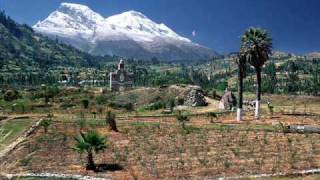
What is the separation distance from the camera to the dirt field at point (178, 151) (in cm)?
4394

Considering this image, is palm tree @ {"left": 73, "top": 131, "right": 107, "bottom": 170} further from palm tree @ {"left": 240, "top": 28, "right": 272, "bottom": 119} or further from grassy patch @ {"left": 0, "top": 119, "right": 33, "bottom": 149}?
palm tree @ {"left": 240, "top": 28, "right": 272, "bottom": 119}

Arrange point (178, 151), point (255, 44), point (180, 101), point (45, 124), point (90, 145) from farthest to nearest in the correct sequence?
point (180, 101) < point (255, 44) < point (45, 124) < point (178, 151) < point (90, 145)

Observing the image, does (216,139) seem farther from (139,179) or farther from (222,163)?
(139,179)

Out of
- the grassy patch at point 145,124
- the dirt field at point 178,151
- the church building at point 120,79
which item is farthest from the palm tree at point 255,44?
the church building at point 120,79

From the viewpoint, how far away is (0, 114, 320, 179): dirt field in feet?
144

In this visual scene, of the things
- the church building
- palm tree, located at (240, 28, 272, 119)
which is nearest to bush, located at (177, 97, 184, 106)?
palm tree, located at (240, 28, 272, 119)

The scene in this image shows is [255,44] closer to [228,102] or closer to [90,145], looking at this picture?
[228,102]

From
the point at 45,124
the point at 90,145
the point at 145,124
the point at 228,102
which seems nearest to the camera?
the point at 90,145

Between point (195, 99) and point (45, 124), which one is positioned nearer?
point (45, 124)

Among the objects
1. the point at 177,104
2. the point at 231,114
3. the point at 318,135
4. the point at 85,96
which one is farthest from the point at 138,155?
the point at 85,96

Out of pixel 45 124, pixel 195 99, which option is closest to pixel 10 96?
pixel 195 99

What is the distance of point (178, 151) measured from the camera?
50.0m

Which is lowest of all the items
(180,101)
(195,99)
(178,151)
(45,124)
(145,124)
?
(178,151)

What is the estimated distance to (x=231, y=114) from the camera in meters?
74.5
